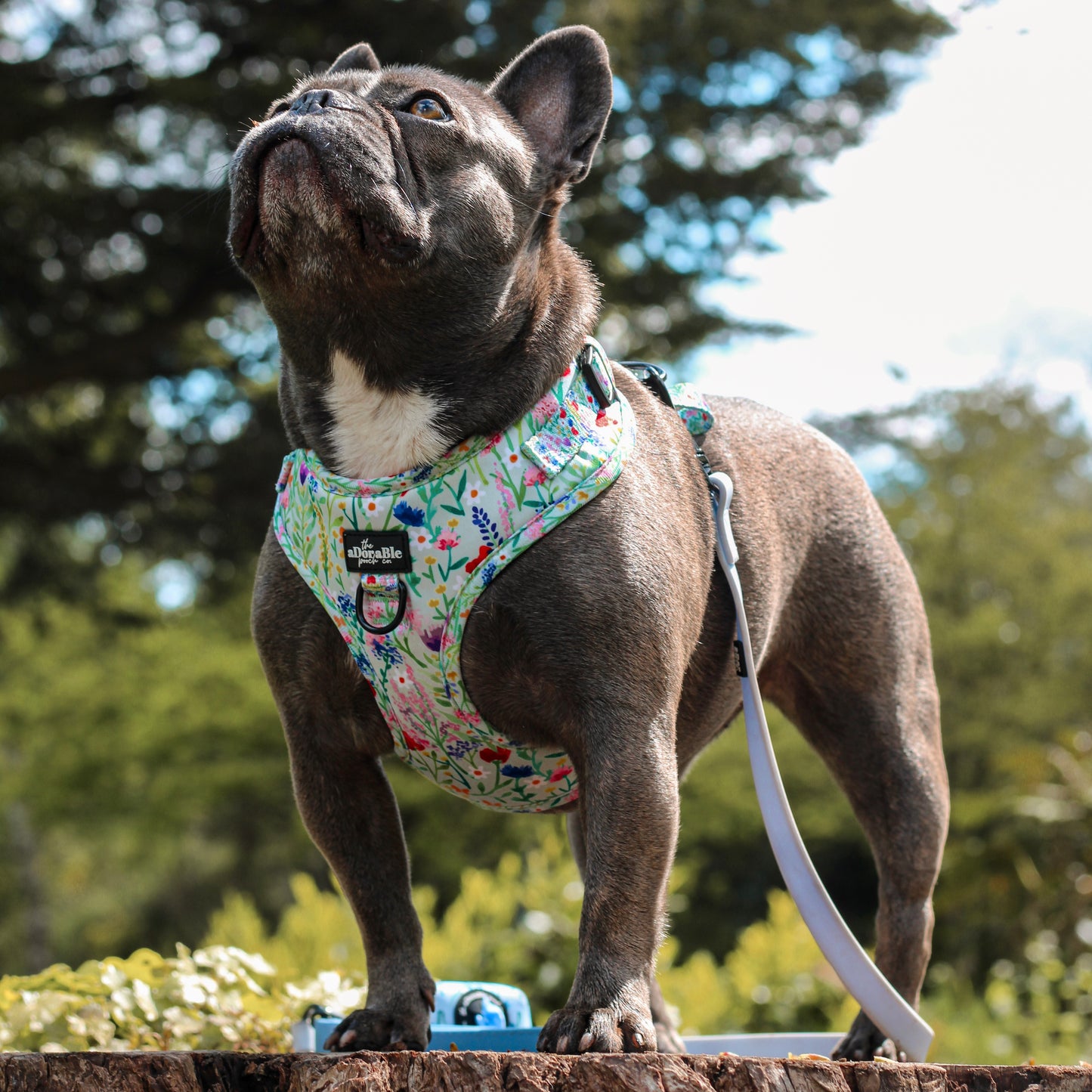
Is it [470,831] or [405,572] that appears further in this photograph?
[470,831]

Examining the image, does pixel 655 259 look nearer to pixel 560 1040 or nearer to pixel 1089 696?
pixel 560 1040

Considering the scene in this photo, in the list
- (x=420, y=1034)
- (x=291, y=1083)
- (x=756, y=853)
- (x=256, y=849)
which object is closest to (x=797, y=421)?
(x=420, y=1034)

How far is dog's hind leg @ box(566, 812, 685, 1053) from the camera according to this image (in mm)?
3793

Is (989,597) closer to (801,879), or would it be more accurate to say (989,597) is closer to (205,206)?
(205,206)

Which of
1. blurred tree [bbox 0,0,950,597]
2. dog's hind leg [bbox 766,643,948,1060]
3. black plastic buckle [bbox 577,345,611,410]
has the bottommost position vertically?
blurred tree [bbox 0,0,950,597]

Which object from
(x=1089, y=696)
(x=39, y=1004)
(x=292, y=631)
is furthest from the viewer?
(x=1089, y=696)

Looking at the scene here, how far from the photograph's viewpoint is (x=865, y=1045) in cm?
376

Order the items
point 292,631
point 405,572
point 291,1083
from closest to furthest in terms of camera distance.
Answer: point 291,1083 < point 405,572 < point 292,631

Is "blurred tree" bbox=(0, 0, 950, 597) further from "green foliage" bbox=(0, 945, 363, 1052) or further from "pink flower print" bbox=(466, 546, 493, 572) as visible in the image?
"pink flower print" bbox=(466, 546, 493, 572)

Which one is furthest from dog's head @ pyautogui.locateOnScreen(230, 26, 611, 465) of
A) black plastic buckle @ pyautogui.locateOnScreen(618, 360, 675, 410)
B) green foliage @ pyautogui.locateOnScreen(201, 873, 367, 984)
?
green foliage @ pyautogui.locateOnScreen(201, 873, 367, 984)

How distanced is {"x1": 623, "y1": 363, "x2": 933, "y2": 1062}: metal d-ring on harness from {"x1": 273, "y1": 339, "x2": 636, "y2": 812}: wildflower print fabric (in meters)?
0.43

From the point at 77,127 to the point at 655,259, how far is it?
4.98m

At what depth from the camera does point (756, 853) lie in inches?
939

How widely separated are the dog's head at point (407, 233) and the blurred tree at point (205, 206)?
7432mm
